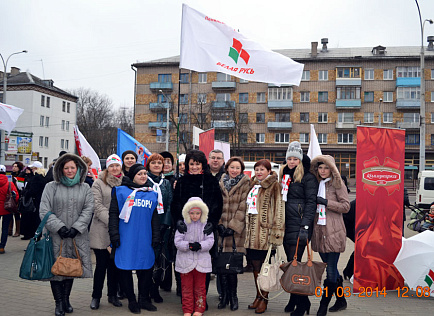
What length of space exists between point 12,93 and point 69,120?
31.2 feet

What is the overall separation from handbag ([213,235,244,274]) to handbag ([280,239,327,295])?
0.59m

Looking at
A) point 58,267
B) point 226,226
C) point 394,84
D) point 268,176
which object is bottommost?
point 58,267

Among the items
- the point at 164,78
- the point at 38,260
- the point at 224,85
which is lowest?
the point at 38,260

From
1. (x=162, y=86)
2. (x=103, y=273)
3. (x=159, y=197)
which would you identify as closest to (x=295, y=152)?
(x=159, y=197)

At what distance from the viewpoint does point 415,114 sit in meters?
51.9

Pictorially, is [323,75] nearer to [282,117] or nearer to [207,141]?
[282,117]

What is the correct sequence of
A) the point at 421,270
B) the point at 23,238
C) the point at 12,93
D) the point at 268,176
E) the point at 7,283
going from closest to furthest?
1. the point at 268,176
2. the point at 421,270
3. the point at 7,283
4. the point at 23,238
5. the point at 12,93

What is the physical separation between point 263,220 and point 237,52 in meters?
3.40

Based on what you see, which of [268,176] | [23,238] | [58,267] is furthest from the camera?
[23,238]

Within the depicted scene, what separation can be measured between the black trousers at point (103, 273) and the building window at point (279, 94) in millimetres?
49795

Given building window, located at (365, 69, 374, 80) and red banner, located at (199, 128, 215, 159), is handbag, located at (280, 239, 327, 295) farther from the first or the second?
building window, located at (365, 69, 374, 80)

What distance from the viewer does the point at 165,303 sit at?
6027 mm

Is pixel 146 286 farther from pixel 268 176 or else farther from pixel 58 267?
pixel 268 176

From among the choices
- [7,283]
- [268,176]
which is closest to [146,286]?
[268,176]
